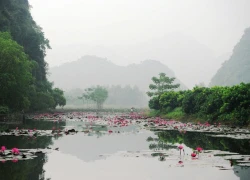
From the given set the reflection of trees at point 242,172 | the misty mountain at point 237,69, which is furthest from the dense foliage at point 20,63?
the misty mountain at point 237,69

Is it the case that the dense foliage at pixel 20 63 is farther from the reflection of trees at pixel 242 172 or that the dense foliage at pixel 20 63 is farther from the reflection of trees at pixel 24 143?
the reflection of trees at pixel 242 172

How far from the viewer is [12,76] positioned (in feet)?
101

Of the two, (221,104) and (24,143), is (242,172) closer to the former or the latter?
(24,143)

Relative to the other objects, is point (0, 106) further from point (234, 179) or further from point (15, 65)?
point (234, 179)

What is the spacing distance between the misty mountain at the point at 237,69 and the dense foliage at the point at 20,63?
381 ft

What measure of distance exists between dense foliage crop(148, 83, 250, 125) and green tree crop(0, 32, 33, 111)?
684 inches

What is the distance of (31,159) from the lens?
34.6ft

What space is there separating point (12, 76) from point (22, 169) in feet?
77.3

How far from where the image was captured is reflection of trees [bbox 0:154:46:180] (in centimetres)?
802

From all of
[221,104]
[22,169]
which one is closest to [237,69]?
[221,104]

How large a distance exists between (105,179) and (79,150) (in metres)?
5.30

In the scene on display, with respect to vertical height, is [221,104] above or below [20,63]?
below

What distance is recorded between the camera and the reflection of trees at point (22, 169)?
8.02 m

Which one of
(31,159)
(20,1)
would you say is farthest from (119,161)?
(20,1)
